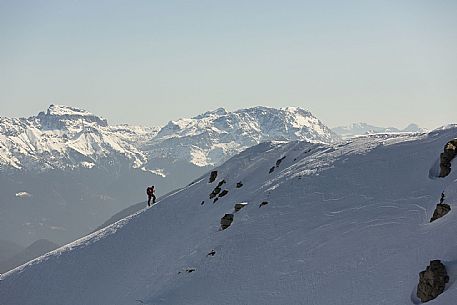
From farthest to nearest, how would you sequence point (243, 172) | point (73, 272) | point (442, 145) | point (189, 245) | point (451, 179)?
point (243, 172), point (73, 272), point (189, 245), point (442, 145), point (451, 179)

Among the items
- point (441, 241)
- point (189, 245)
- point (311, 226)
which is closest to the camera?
point (441, 241)

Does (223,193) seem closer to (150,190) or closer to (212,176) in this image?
(212,176)

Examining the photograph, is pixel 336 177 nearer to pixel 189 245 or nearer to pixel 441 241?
pixel 189 245

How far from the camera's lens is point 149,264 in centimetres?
4044

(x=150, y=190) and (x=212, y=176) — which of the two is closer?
(x=150, y=190)

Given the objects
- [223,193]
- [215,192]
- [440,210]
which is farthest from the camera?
[215,192]

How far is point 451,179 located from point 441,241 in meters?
7.60

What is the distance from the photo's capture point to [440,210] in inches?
1017

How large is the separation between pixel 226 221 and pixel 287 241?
8683 millimetres

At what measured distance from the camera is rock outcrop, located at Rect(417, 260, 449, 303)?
20359 millimetres

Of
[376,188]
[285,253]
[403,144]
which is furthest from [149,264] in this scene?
[403,144]

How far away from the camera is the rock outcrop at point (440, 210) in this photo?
25.6 meters

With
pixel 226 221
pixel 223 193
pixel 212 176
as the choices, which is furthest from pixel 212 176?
pixel 226 221

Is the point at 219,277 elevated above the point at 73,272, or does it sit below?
below
